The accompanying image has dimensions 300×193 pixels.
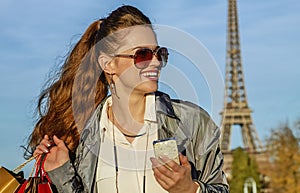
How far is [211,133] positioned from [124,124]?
408 mm

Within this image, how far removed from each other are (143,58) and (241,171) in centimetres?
3668

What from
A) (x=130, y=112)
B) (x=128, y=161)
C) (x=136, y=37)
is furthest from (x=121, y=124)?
(x=136, y=37)

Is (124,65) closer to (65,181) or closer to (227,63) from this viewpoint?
(65,181)

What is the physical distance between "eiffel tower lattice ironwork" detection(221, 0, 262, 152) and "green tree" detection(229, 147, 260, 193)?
748 cm

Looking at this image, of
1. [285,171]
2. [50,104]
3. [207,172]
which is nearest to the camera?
[207,172]

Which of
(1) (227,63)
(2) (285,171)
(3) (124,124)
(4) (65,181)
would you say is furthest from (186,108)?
(1) (227,63)

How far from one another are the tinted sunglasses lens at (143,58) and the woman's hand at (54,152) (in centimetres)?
47

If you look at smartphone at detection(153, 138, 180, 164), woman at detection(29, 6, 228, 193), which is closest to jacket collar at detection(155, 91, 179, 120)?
woman at detection(29, 6, 228, 193)

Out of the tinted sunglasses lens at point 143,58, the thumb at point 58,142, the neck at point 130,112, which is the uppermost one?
the tinted sunglasses lens at point 143,58

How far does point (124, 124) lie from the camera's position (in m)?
2.95

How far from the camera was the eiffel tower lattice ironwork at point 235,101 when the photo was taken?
49906mm

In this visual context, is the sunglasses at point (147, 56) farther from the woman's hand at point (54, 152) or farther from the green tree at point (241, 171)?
the green tree at point (241, 171)

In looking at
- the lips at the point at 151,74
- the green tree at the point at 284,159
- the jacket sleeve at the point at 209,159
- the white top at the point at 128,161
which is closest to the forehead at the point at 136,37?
the lips at the point at 151,74

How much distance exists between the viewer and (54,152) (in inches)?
114
